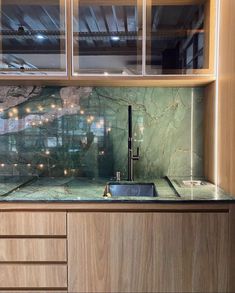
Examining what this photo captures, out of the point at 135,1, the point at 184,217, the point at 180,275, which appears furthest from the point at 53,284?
the point at 135,1

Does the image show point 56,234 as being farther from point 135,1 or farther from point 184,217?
point 135,1

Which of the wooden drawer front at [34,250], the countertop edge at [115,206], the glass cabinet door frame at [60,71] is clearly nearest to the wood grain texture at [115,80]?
the glass cabinet door frame at [60,71]

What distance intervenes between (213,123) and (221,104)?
0.58 ft

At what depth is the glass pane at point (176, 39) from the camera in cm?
195

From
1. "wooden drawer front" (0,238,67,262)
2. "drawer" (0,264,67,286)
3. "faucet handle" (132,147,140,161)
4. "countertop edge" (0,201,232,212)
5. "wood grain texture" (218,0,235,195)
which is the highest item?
"wood grain texture" (218,0,235,195)

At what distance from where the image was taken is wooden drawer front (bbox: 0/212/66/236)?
1691 millimetres

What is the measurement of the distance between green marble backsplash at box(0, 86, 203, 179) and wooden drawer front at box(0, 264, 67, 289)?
775 millimetres

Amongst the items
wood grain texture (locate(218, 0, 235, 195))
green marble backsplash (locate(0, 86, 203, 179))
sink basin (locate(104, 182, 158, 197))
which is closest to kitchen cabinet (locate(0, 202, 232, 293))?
wood grain texture (locate(218, 0, 235, 195))

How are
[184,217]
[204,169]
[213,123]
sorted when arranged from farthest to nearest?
[204,169], [213,123], [184,217]

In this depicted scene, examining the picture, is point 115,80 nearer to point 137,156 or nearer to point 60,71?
point 60,71

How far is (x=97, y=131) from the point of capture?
2.32 meters

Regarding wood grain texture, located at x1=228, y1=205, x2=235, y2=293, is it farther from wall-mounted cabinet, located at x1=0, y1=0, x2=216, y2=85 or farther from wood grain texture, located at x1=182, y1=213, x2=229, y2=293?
wall-mounted cabinet, located at x1=0, y1=0, x2=216, y2=85

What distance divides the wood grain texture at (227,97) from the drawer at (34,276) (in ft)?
3.39

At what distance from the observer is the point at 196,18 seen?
200 cm
